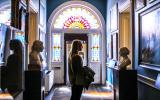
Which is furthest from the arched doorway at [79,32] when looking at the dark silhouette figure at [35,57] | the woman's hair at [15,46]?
the woman's hair at [15,46]

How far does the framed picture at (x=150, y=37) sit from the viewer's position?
222 inches

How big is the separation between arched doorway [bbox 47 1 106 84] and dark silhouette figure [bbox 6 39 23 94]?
325 inches

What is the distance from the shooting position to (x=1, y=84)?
15.0 feet

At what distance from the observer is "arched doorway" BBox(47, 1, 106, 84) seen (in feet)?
42.9

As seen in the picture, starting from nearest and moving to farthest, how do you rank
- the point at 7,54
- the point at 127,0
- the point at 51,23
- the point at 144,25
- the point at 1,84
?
the point at 1,84 → the point at 7,54 → the point at 144,25 → the point at 127,0 → the point at 51,23

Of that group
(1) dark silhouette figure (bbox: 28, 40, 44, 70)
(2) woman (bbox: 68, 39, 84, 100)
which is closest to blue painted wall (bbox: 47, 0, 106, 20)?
(1) dark silhouette figure (bbox: 28, 40, 44, 70)

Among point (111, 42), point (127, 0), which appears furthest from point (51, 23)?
point (127, 0)

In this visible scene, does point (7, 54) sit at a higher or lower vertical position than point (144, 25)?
lower

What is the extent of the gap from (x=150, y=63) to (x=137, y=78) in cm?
90

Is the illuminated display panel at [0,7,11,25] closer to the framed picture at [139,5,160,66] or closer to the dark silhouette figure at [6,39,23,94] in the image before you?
the dark silhouette figure at [6,39,23,94]

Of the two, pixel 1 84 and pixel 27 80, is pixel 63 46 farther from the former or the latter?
pixel 1 84

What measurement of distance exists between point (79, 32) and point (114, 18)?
102 inches

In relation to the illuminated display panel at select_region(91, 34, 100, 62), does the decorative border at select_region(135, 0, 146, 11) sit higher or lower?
higher

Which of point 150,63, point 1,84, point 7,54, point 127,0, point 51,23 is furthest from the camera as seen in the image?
point 51,23
